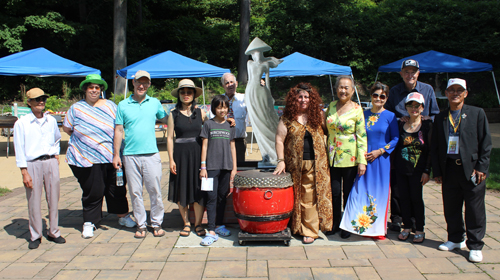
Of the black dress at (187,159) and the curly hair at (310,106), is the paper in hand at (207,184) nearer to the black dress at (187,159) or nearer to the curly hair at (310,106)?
the black dress at (187,159)

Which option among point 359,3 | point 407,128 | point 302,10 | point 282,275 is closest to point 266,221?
A: point 282,275

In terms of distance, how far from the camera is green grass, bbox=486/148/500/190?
19.4 feet

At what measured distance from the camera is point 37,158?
12.4 feet

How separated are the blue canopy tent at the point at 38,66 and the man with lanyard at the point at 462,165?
9120 millimetres

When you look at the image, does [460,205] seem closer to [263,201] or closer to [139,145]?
[263,201]

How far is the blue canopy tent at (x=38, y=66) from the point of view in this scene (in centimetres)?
952

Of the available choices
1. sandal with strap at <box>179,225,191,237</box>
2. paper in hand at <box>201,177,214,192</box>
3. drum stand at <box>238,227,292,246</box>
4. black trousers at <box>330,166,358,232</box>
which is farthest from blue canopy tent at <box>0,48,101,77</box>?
black trousers at <box>330,166,358,232</box>

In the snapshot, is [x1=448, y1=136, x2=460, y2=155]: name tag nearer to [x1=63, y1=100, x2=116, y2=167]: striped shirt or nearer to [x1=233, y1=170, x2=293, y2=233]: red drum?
[x1=233, y1=170, x2=293, y2=233]: red drum

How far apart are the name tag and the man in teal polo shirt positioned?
2866mm

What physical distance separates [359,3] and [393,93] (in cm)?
2066

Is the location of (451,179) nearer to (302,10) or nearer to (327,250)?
(327,250)

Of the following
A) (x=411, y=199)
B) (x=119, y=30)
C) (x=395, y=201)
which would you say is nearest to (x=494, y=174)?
(x=395, y=201)

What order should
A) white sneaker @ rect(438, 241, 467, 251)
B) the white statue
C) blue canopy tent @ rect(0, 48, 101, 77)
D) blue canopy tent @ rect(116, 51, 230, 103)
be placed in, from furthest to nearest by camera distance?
blue canopy tent @ rect(0, 48, 101, 77)
blue canopy tent @ rect(116, 51, 230, 103)
the white statue
white sneaker @ rect(438, 241, 467, 251)

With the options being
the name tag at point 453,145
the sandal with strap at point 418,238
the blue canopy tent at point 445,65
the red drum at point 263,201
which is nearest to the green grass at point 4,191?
the red drum at point 263,201
